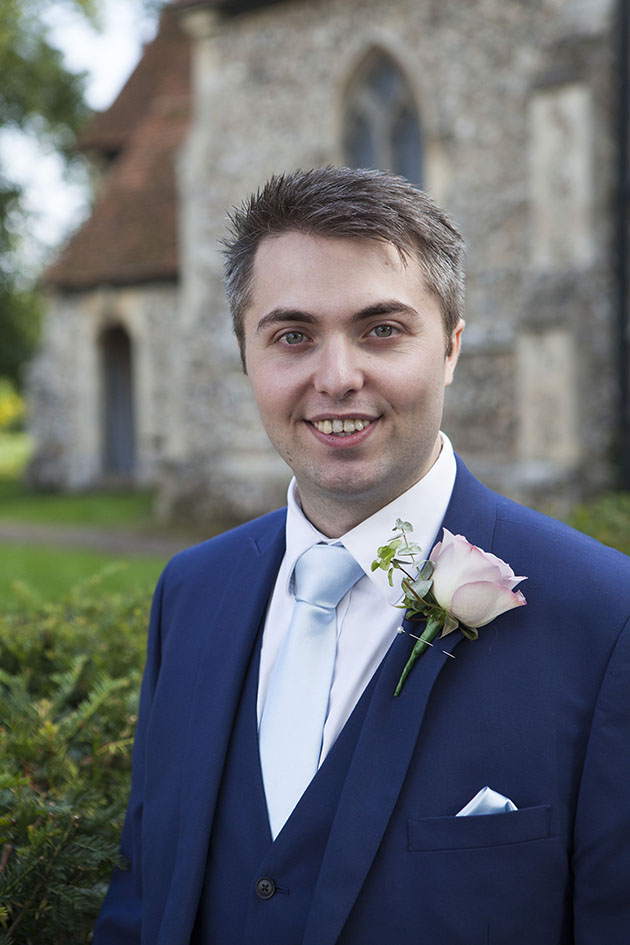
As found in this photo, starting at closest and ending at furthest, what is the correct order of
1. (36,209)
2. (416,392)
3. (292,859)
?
(292,859), (416,392), (36,209)

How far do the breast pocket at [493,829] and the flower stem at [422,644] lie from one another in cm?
22

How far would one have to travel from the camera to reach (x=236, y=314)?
1.95 m

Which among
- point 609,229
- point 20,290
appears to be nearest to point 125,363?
point 20,290

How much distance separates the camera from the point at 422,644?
1594 millimetres

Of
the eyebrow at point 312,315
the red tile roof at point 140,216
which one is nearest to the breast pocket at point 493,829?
the eyebrow at point 312,315

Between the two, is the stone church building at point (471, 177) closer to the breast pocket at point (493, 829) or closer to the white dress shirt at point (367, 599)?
the white dress shirt at point (367, 599)

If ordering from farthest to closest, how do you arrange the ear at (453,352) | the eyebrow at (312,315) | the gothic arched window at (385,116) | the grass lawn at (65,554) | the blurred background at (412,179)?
the gothic arched window at (385,116) → the blurred background at (412,179) → the grass lawn at (65,554) → the ear at (453,352) → the eyebrow at (312,315)

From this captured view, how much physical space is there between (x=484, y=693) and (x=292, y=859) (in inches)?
16.8

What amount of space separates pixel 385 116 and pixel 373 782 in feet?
37.2

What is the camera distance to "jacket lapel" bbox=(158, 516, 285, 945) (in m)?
1.69

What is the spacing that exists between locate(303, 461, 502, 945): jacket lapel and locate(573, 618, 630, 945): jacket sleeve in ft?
0.86

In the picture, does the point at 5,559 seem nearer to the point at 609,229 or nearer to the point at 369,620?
the point at 609,229

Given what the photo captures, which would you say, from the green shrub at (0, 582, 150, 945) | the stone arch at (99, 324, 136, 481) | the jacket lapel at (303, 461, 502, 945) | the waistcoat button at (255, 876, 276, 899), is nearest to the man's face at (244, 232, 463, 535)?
the jacket lapel at (303, 461, 502, 945)

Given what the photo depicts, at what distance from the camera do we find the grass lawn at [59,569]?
7.90 meters
